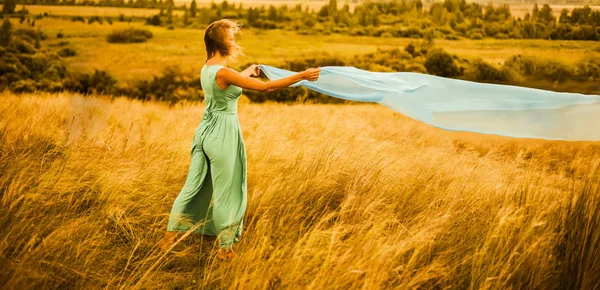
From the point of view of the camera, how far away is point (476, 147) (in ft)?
29.5

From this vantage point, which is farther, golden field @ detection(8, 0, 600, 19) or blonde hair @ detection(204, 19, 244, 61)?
golden field @ detection(8, 0, 600, 19)

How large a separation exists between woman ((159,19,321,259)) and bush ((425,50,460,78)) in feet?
81.2

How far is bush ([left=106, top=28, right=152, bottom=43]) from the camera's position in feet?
105

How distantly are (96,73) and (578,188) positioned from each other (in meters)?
25.2

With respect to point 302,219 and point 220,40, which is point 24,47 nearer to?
point 302,219

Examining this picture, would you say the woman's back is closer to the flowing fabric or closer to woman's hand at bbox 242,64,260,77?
woman's hand at bbox 242,64,260,77

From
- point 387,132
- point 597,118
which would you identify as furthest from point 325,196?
point 387,132

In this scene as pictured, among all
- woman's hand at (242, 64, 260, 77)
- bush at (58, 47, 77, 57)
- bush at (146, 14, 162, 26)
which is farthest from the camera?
bush at (146, 14, 162, 26)

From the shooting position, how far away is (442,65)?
1099 inches

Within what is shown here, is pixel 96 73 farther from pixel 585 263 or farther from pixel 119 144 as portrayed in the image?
pixel 585 263

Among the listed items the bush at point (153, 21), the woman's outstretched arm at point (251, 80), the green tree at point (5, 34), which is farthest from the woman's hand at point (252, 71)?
the bush at point (153, 21)

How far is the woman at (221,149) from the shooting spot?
382 cm

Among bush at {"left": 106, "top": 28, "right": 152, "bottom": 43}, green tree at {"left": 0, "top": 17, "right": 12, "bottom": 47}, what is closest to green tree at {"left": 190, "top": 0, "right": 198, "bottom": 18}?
bush at {"left": 106, "top": 28, "right": 152, "bottom": 43}

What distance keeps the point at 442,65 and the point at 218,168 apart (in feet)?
83.3
